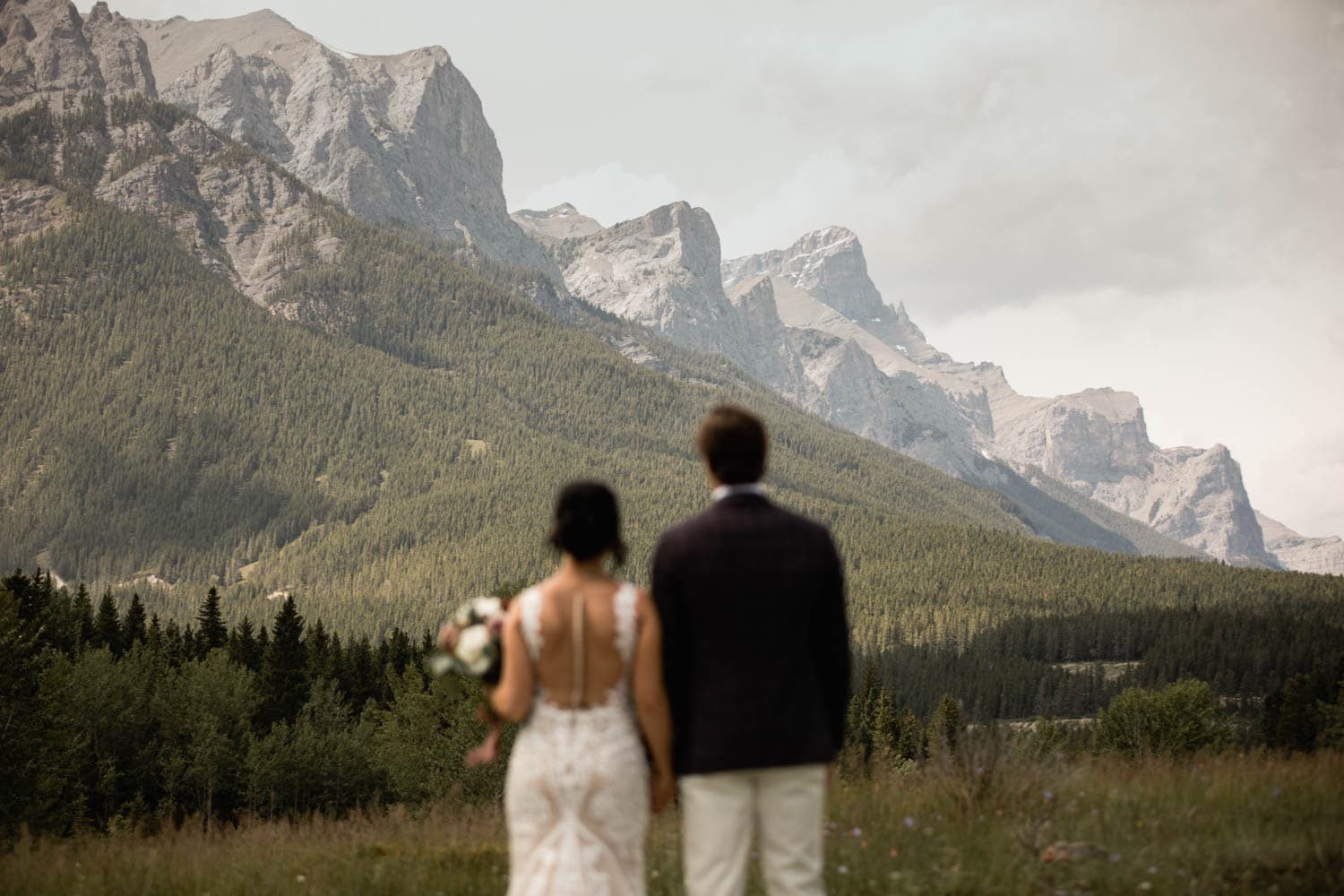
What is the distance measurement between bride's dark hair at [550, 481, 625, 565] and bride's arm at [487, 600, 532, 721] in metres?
0.47

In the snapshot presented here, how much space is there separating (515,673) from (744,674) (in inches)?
51.3

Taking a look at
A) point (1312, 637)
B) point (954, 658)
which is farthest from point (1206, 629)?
point (954, 658)

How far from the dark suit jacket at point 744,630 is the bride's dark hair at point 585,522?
1.08ft

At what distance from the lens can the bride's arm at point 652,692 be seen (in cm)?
608

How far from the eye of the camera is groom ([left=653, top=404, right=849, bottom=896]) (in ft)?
19.8

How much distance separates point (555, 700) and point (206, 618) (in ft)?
264

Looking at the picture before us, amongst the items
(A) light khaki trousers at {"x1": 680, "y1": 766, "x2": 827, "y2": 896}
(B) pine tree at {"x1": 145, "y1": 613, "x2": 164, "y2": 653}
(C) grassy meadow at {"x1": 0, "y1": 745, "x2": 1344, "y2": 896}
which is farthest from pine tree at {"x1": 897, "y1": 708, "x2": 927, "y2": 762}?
(A) light khaki trousers at {"x1": 680, "y1": 766, "x2": 827, "y2": 896}

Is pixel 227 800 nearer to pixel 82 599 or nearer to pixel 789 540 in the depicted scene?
pixel 82 599

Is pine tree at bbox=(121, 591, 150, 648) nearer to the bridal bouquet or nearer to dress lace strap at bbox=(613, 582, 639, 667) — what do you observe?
the bridal bouquet

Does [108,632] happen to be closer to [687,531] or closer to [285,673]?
[285,673]

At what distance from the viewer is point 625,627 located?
20.0 feet

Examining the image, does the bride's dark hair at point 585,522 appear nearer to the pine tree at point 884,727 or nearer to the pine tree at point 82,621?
the pine tree at point 82,621

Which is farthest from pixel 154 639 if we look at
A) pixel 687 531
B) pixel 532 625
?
pixel 687 531

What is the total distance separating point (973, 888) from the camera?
8289 mm
